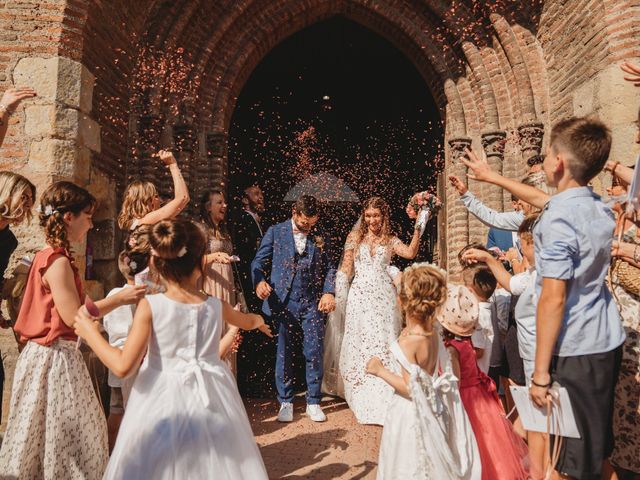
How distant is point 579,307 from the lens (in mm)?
2172

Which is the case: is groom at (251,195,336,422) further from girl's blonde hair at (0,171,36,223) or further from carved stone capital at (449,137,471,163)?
carved stone capital at (449,137,471,163)

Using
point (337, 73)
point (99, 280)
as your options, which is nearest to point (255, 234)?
point (99, 280)

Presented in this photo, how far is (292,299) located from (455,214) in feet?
8.38

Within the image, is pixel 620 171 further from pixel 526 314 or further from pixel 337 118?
pixel 337 118

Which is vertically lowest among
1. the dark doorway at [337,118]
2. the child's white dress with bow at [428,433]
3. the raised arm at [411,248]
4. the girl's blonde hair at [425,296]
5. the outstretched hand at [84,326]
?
the child's white dress with bow at [428,433]

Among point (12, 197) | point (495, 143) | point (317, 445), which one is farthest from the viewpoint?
point (495, 143)

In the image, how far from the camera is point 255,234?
6008 mm

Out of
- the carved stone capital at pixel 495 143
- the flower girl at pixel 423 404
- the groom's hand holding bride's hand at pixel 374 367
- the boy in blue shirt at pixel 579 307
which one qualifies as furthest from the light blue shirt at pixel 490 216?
the carved stone capital at pixel 495 143

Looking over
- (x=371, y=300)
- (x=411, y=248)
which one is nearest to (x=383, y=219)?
(x=411, y=248)

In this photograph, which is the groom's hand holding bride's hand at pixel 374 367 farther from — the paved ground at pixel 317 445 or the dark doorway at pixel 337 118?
the dark doorway at pixel 337 118

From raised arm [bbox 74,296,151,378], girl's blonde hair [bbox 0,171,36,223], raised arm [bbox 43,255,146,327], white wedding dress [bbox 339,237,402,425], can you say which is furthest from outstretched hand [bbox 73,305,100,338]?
white wedding dress [bbox 339,237,402,425]

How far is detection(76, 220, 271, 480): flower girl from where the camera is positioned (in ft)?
6.28

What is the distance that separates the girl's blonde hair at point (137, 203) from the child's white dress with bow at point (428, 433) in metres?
2.09

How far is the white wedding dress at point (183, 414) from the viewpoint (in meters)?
1.91
